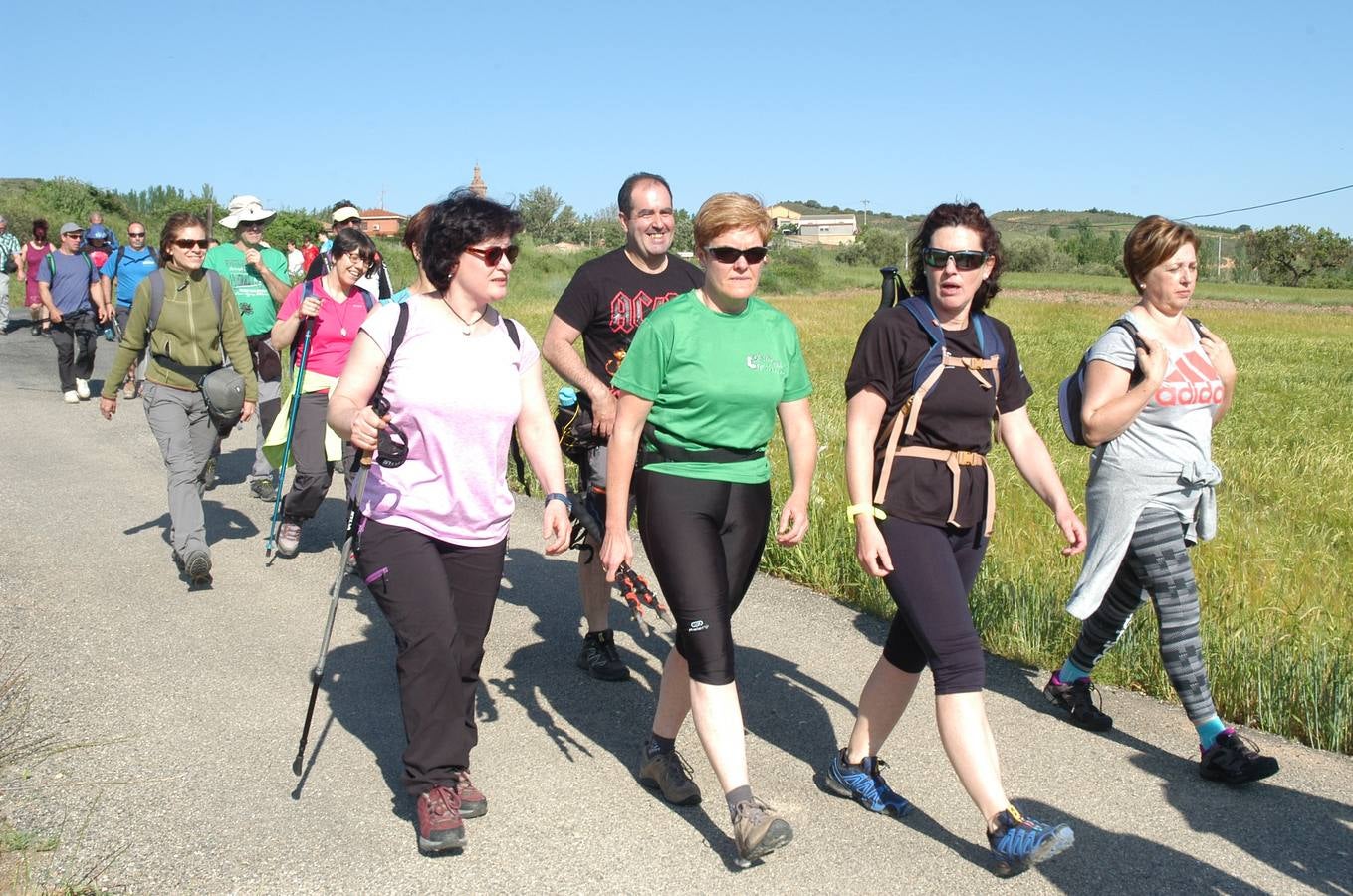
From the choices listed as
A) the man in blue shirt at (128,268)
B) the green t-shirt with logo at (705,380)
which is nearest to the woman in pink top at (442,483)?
the green t-shirt with logo at (705,380)

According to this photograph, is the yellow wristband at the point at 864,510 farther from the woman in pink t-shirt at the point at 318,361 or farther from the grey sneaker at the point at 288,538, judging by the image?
the grey sneaker at the point at 288,538

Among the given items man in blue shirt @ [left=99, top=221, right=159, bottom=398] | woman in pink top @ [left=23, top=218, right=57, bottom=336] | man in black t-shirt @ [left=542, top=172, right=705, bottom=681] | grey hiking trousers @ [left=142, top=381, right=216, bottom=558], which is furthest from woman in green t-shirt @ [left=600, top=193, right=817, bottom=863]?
woman in pink top @ [left=23, top=218, right=57, bottom=336]

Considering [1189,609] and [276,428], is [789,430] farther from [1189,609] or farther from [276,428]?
[276,428]

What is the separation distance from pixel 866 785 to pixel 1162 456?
1.62 meters

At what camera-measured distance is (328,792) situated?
4449 millimetres

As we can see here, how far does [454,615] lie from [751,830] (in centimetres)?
121

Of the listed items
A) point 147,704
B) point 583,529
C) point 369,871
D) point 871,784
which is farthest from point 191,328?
point 871,784

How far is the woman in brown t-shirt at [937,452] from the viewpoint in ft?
13.0

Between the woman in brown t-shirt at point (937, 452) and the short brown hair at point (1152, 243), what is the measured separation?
2.42ft

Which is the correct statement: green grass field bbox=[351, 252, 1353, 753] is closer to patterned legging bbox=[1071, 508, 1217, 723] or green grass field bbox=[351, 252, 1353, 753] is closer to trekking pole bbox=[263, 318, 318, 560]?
patterned legging bbox=[1071, 508, 1217, 723]

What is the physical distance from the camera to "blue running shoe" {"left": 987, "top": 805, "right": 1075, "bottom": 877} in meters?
3.62

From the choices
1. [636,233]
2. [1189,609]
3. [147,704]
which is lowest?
[147,704]

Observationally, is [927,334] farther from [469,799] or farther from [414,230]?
[414,230]

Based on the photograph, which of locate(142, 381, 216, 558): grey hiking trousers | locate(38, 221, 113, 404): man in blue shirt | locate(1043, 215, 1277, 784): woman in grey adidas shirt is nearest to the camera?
locate(1043, 215, 1277, 784): woman in grey adidas shirt
